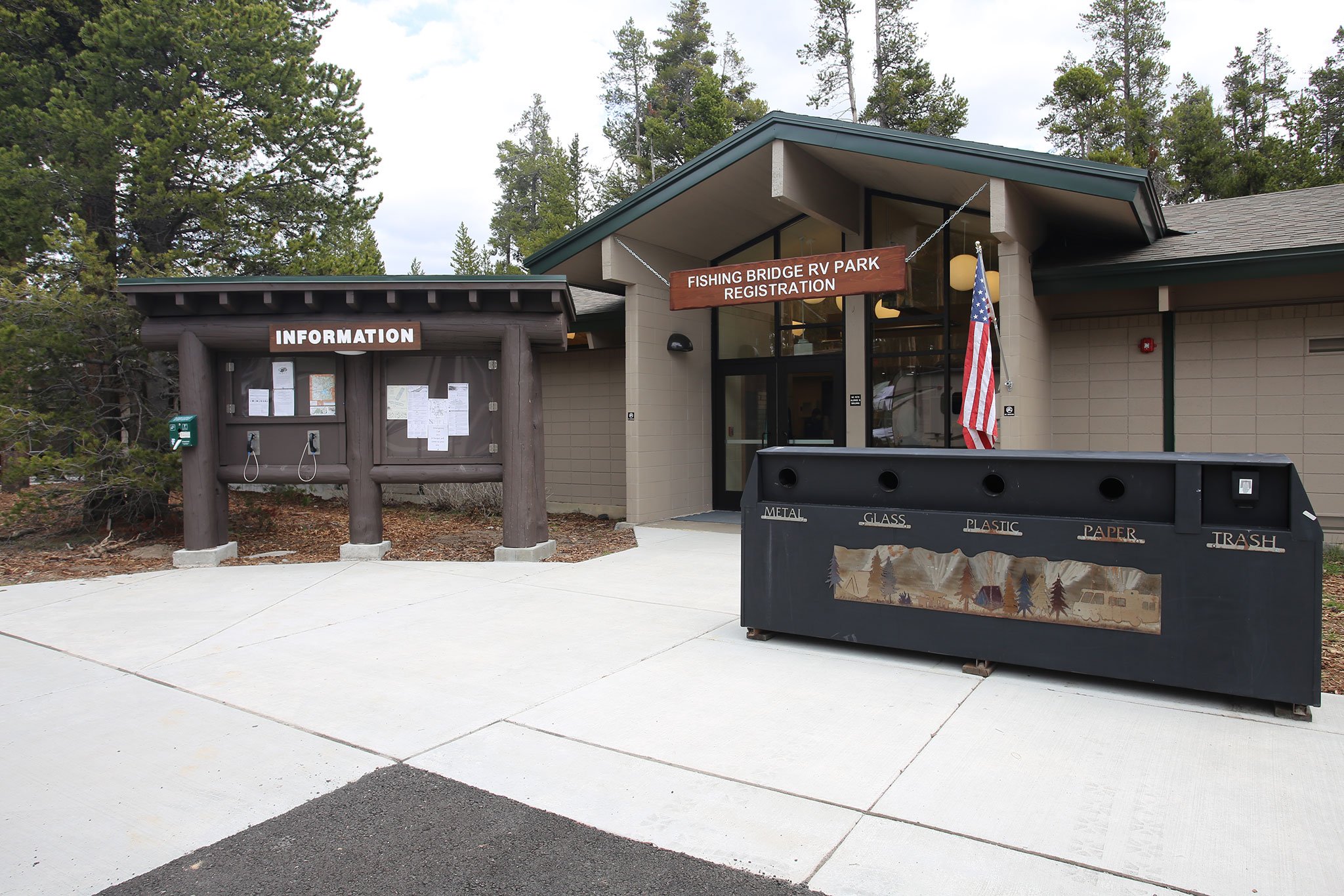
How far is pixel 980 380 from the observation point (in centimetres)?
869

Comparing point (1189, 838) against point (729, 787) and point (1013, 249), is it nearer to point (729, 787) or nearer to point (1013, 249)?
point (729, 787)

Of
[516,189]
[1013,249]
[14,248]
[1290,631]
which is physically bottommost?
[1290,631]

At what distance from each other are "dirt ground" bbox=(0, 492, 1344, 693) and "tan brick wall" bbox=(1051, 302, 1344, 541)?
4.39 feet

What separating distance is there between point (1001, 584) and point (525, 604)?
398 centimetres

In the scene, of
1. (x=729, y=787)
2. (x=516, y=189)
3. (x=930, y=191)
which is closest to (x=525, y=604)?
(x=729, y=787)

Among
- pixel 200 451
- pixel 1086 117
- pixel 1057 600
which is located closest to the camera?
pixel 1057 600

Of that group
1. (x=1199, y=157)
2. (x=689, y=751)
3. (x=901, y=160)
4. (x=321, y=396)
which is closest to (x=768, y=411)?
(x=901, y=160)

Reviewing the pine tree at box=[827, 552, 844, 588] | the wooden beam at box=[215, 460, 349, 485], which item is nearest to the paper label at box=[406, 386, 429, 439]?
the wooden beam at box=[215, 460, 349, 485]

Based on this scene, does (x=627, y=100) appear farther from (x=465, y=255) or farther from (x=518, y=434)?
(x=518, y=434)

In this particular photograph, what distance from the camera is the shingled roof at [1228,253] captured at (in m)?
8.83

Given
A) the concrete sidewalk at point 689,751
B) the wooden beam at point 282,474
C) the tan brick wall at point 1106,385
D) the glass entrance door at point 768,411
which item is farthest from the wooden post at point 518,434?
the tan brick wall at point 1106,385

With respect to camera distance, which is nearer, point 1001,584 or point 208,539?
point 1001,584

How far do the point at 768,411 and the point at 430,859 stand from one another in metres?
10.3

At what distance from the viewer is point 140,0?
12.1 m
